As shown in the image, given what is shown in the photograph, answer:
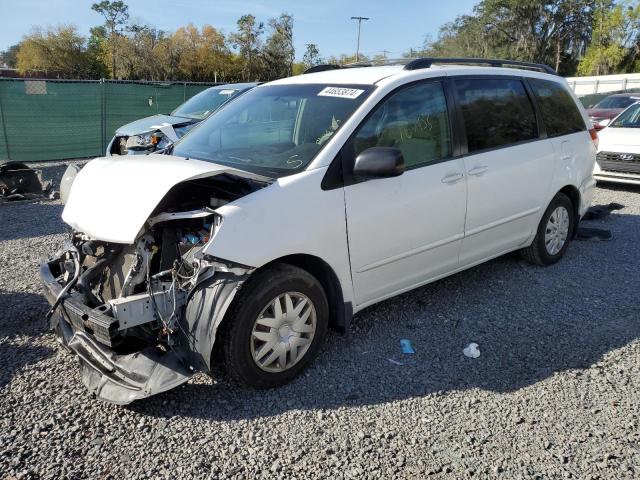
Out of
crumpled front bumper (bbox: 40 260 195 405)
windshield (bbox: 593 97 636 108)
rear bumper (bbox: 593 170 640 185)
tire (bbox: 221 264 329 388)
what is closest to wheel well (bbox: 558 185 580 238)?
tire (bbox: 221 264 329 388)

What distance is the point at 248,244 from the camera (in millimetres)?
2945

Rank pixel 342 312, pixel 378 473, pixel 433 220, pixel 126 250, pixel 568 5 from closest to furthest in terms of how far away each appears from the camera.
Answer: pixel 378 473
pixel 126 250
pixel 342 312
pixel 433 220
pixel 568 5

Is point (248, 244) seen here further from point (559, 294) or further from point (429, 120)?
point (559, 294)

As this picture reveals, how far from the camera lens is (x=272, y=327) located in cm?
316

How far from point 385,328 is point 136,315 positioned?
198cm

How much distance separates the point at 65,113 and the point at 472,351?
12.8 meters

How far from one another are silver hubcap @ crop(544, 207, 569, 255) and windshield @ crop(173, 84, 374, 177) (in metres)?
2.68

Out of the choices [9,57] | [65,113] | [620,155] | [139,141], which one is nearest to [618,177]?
[620,155]

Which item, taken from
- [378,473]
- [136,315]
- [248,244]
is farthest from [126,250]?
[378,473]

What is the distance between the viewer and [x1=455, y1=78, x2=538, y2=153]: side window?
425cm

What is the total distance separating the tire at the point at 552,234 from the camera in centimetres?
519

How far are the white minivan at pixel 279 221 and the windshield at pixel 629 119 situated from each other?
7.10 meters

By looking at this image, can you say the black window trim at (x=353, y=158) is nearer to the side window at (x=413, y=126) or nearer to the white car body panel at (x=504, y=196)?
the side window at (x=413, y=126)

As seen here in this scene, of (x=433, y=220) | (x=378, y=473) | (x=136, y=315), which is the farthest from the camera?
(x=433, y=220)
